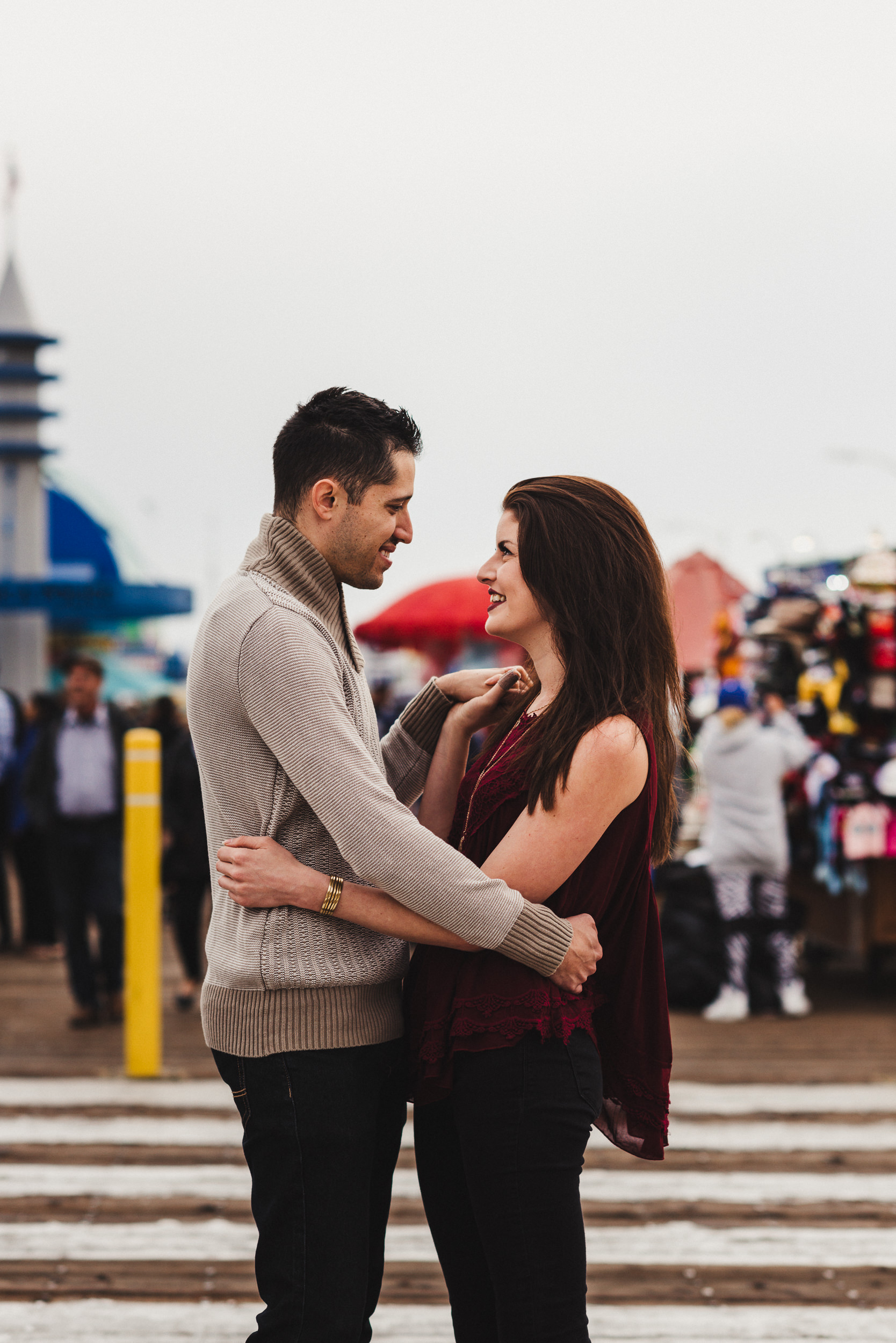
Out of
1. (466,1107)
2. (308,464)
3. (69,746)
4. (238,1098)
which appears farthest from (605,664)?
(69,746)

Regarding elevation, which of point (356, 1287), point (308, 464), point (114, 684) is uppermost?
point (308, 464)

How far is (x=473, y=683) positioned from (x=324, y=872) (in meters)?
0.65

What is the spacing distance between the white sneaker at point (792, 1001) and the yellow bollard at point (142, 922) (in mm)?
3983

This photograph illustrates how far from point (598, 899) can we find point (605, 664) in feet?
1.34

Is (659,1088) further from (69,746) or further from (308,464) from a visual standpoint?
(69,746)

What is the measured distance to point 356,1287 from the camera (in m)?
2.37

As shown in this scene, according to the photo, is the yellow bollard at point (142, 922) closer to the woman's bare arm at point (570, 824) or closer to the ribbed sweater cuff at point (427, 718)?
the ribbed sweater cuff at point (427, 718)

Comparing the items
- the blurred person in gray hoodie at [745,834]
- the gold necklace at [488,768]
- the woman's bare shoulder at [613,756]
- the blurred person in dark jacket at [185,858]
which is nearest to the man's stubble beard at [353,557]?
the gold necklace at [488,768]

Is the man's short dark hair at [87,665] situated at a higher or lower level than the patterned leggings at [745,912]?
higher

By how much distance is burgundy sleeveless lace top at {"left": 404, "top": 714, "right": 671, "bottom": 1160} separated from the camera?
2.39 m

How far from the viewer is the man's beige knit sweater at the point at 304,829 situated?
7.55 feet

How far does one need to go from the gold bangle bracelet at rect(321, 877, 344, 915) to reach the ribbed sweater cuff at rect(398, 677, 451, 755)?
0.62 metres

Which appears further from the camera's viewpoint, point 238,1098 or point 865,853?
point 865,853

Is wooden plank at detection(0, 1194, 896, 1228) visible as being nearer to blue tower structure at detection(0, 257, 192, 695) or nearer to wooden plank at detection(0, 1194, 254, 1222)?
wooden plank at detection(0, 1194, 254, 1222)
